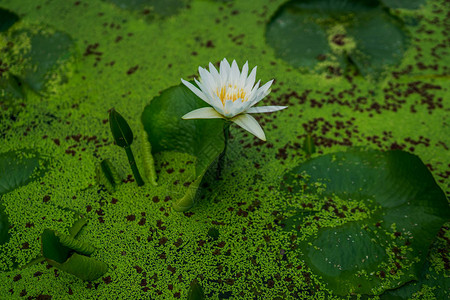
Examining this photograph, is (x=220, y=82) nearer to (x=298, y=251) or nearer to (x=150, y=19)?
(x=298, y=251)

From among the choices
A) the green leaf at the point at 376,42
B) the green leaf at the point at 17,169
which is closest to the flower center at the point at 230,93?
the green leaf at the point at 17,169

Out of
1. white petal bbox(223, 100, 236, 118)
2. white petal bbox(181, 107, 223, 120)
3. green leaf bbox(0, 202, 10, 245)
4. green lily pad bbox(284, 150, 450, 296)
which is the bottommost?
green lily pad bbox(284, 150, 450, 296)

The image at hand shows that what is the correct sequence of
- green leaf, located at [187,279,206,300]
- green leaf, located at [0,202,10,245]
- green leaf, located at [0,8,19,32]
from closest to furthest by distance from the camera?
green leaf, located at [187,279,206,300] → green leaf, located at [0,202,10,245] → green leaf, located at [0,8,19,32]

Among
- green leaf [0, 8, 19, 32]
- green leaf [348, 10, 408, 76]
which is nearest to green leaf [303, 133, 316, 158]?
green leaf [348, 10, 408, 76]

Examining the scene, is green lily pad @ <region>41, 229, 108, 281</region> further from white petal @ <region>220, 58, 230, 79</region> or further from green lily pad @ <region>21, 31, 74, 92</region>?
green lily pad @ <region>21, 31, 74, 92</region>

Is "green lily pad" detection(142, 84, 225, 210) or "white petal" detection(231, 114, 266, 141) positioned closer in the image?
"white petal" detection(231, 114, 266, 141)

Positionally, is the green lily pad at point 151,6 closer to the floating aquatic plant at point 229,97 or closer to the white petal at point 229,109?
the floating aquatic plant at point 229,97

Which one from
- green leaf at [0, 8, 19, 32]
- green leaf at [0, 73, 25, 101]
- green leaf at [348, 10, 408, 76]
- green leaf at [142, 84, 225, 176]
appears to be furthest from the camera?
green leaf at [0, 8, 19, 32]
